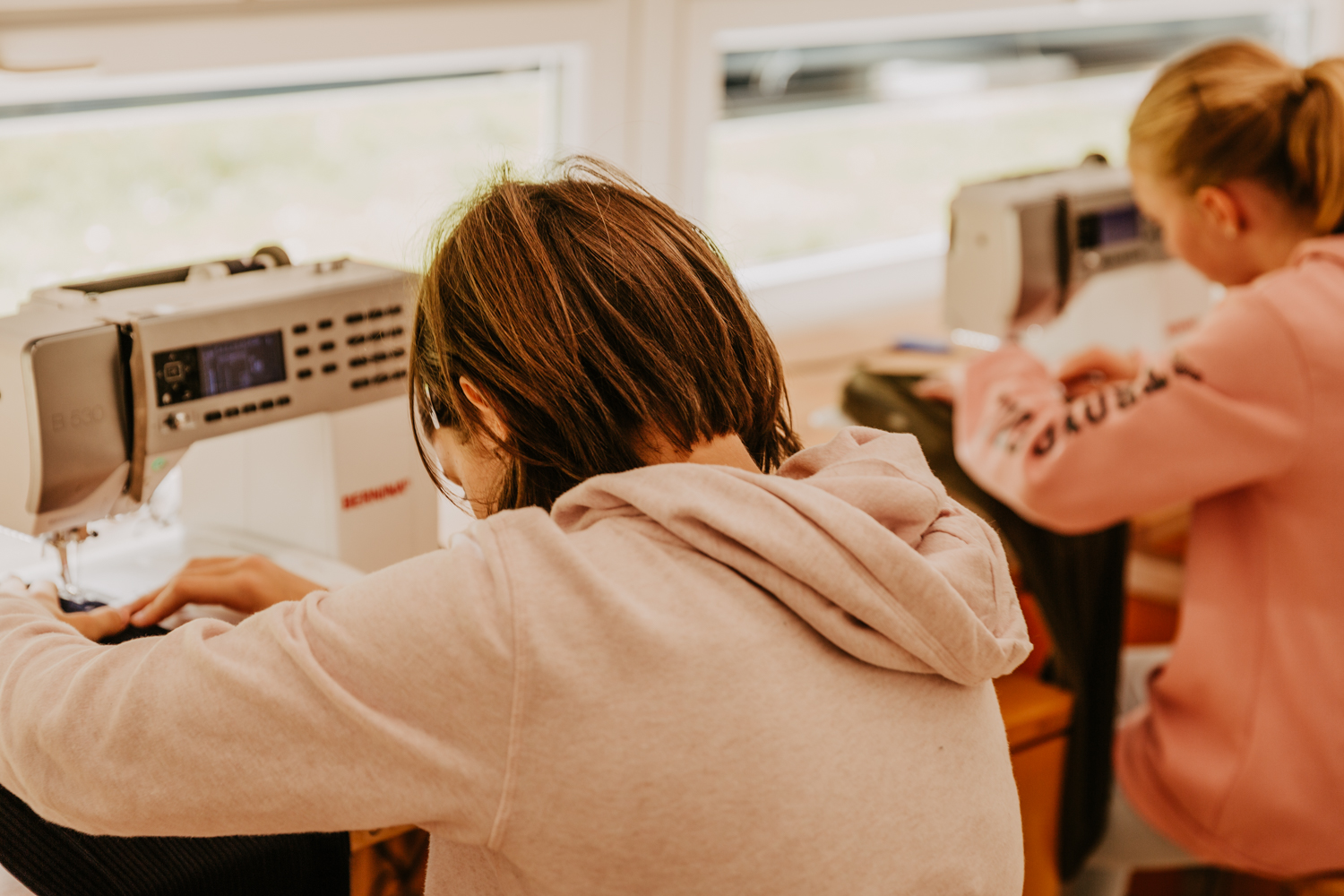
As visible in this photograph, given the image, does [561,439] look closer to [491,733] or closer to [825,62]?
[491,733]

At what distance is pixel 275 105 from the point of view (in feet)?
6.35

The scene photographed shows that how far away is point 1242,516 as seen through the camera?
1.66 m

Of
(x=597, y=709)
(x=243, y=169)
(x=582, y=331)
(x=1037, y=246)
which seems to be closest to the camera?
(x=597, y=709)

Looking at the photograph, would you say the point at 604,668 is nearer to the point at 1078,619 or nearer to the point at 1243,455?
the point at 1243,455

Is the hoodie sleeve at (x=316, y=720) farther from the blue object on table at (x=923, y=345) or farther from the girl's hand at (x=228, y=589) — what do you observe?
the blue object on table at (x=923, y=345)

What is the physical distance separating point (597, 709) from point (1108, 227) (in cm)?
147

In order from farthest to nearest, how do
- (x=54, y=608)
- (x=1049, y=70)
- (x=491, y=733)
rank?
(x=1049, y=70) → (x=54, y=608) → (x=491, y=733)

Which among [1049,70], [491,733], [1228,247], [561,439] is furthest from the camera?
[1049,70]

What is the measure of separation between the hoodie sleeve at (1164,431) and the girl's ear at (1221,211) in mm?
140

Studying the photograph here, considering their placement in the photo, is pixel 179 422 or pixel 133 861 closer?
pixel 133 861

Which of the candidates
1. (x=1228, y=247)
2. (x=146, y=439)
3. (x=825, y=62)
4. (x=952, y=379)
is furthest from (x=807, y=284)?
(x=146, y=439)

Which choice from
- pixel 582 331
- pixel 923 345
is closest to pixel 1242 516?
pixel 923 345

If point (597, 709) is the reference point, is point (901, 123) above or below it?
above

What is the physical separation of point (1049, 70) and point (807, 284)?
2.96ft
